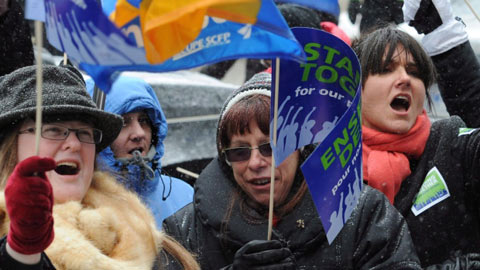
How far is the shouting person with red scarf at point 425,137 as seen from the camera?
341cm

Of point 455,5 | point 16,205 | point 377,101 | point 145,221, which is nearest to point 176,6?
point 16,205

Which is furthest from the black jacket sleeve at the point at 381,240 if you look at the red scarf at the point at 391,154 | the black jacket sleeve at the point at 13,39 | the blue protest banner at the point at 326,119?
the black jacket sleeve at the point at 13,39

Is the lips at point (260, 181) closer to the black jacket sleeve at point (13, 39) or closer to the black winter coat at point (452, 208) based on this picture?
the black winter coat at point (452, 208)

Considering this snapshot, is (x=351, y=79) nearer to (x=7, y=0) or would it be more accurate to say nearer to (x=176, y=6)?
(x=176, y=6)

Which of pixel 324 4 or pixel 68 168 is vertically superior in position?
pixel 324 4

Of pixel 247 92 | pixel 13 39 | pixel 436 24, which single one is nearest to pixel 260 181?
pixel 247 92

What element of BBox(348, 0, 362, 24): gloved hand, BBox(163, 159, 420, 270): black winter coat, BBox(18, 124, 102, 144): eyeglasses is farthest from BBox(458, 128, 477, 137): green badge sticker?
BBox(348, 0, 362, 24): gloved hand

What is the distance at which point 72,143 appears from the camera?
109 inches

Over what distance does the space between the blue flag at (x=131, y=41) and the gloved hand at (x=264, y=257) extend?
0.68 m

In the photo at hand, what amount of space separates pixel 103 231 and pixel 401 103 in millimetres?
1617

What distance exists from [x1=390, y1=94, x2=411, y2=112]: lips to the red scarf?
0.08 meters

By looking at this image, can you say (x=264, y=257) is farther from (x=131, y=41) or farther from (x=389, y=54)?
(x=389, y=54)

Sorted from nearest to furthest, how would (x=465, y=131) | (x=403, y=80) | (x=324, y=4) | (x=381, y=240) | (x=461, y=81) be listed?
(x=324, y=4)
(x=381, y=240)
(x=465, y=131)
(x=403, y=80)
(x=461, y=81)

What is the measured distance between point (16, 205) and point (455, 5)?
4.23 metres
